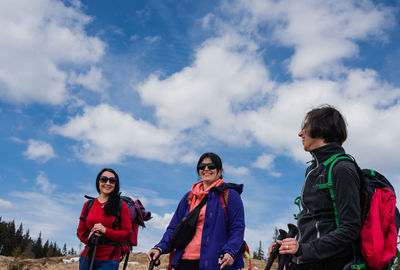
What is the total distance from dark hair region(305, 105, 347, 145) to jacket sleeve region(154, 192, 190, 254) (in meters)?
2.66

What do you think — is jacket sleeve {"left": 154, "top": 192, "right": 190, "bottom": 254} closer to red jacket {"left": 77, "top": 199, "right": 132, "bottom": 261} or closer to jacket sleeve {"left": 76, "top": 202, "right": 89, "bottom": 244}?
red jacket {"left": 77, "top": 199, "right": 132, "bottom": 261}

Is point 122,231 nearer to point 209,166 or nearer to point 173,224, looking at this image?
point 173,224

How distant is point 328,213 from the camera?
9.18 ft

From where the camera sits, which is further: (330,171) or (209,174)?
(209,174)

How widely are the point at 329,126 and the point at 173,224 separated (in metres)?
2.92

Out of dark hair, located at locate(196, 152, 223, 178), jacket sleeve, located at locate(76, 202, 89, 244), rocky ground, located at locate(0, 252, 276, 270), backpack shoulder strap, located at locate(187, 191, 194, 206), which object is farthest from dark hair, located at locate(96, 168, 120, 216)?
rocky ground, located at locate(0, 252, 276, 270)

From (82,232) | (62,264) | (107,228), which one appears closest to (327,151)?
(107,228)

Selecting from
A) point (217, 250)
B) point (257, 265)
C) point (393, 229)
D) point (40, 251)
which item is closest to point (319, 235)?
point (393, 229)

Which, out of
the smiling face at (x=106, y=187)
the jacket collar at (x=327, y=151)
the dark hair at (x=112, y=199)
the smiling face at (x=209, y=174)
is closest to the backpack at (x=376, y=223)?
the jacket collar at (x=327, y=151)

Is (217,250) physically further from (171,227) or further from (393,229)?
(393,229)

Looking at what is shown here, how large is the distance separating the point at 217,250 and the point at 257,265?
2339cm

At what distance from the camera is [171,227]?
512 cm

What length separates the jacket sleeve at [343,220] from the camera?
2.59m

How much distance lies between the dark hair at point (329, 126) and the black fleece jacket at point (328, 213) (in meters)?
0.10
